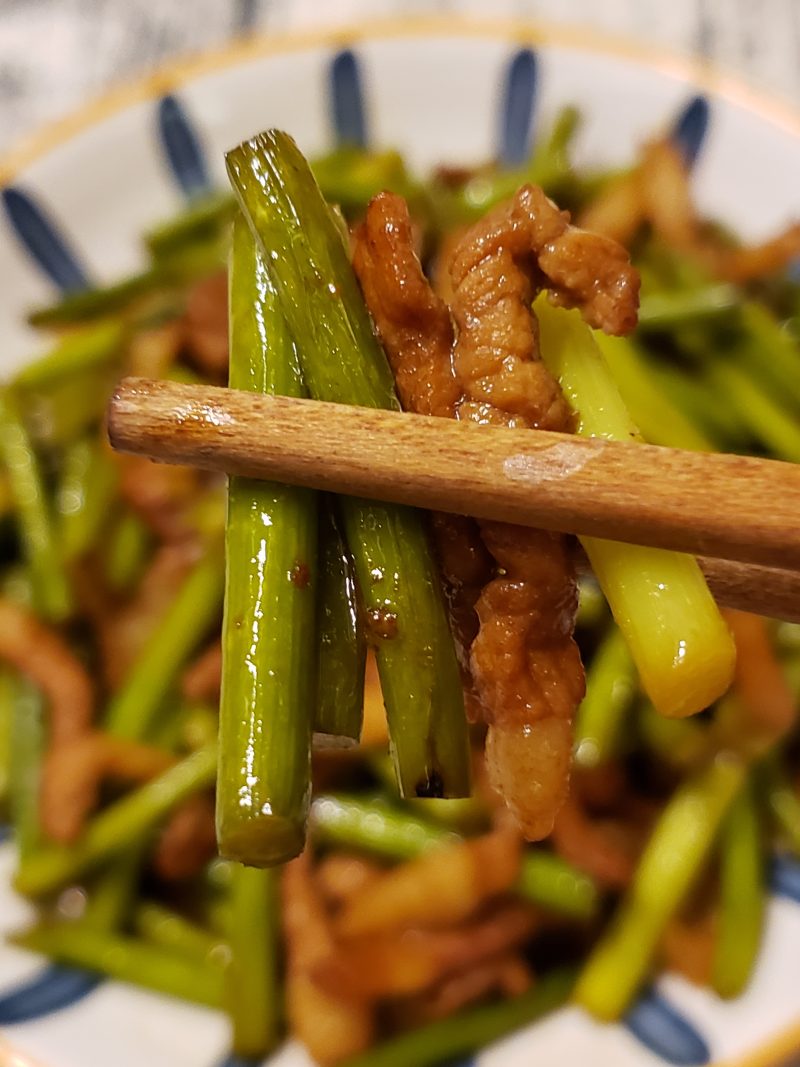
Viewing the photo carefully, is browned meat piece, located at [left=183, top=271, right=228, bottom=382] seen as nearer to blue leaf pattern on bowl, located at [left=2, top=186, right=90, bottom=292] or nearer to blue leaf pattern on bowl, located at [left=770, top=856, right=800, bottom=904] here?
blue leaf pattern on bowl, located at [left=2, top=186, right=90, bottom=292]

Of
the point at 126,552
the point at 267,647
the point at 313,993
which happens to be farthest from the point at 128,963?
the point at 267,647

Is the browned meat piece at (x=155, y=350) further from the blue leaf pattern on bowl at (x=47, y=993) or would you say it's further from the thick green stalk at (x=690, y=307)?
the blue leaf pattern on bowl at (x=47, y=993)

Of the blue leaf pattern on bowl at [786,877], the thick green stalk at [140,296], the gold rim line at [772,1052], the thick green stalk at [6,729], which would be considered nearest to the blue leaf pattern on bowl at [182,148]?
the thick green stalk at [140,296]

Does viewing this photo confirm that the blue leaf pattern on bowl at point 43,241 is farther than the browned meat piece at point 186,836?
Yes

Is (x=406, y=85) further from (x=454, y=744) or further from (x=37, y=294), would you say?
(x=454, y=744)

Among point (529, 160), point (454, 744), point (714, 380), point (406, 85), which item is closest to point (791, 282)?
point (714, 380)

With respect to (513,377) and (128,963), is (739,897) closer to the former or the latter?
(128,963)
